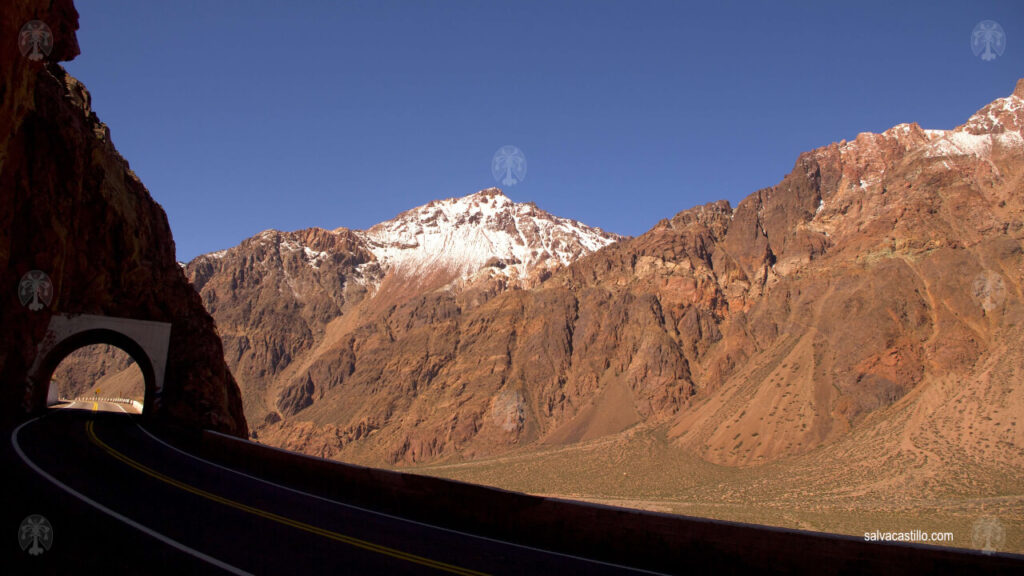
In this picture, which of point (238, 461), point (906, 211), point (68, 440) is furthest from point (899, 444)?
point (68, 440)

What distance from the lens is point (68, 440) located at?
67.4 ft

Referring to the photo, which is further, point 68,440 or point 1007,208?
point 1007,208

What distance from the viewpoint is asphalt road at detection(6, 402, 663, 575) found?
388 inches

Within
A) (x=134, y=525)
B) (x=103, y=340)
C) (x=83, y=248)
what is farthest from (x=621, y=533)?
(x=103, y=340)

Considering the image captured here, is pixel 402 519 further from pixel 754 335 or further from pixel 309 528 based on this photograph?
pixel 754 335

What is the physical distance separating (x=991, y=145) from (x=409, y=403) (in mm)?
104980

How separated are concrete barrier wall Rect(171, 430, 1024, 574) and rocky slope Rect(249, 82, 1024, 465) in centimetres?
4868

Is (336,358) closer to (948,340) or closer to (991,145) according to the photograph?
(948,340)

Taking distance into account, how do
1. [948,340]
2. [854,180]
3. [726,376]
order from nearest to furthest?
[948,340] < [726,376] < [854,180]

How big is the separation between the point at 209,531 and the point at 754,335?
9497cm

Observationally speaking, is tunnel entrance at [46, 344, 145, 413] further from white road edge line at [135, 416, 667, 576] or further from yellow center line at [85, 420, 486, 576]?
yellow center line at [85, 420, 486, 576]

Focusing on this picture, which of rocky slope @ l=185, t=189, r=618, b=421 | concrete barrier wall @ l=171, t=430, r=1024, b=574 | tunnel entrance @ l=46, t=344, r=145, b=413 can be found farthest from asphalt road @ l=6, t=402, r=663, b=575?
tunnel entrance @ l=46, t=344, r=145, b=413

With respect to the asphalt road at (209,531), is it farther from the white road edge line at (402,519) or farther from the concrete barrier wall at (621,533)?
the concrete barrier wall at (621,533)

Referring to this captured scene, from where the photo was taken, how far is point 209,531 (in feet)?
38.2
